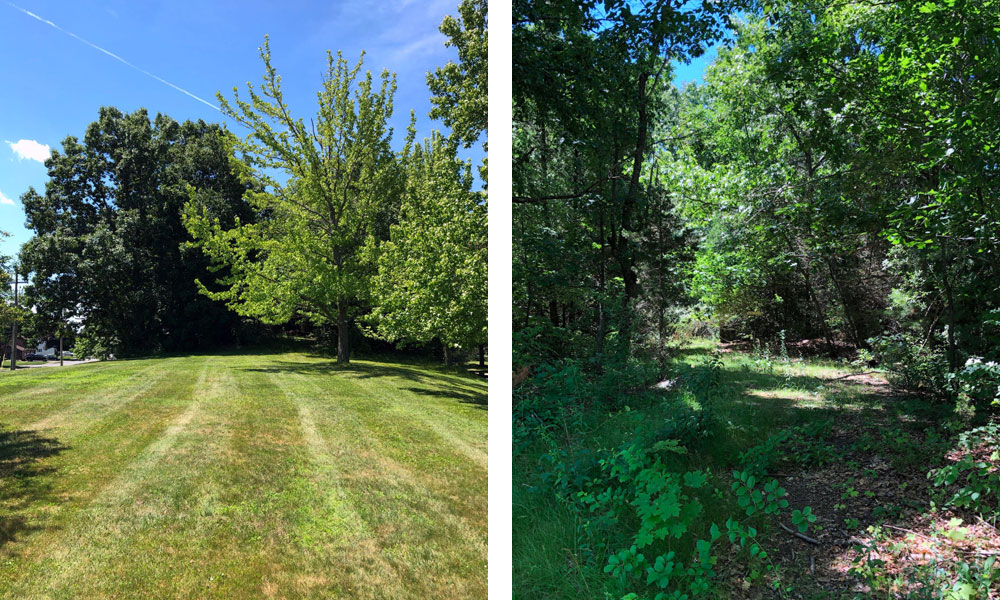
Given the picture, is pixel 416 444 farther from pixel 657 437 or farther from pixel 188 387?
pixel 657 437

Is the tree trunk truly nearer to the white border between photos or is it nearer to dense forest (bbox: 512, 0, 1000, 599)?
the white border between photos

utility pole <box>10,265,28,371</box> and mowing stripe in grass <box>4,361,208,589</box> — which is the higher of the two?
utility pole <box>10,265,28,371</box>

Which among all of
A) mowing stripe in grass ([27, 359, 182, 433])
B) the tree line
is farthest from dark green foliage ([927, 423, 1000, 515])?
mowing stripe in grass ([27, 359, 182, 433])

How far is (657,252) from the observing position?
6.93 feet

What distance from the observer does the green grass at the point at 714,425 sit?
5.44 ft

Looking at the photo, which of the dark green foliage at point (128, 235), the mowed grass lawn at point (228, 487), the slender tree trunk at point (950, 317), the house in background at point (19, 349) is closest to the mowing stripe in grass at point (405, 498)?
the mowed grass lawn at point (228, 487)

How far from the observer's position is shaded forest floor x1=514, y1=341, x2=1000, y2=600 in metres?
1.38

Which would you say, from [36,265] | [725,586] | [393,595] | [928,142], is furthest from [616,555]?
[36,265]

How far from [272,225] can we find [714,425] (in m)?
1.86

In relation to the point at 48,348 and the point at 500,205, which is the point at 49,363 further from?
the point at 500,205

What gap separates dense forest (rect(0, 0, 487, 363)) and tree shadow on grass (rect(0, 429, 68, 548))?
273 mm

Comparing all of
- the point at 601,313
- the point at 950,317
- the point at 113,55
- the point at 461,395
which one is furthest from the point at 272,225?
the point at 950,317

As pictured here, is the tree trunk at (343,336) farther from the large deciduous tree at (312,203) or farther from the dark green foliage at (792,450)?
the dark green foliage at (792,450)

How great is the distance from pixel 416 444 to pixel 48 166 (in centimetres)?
140
